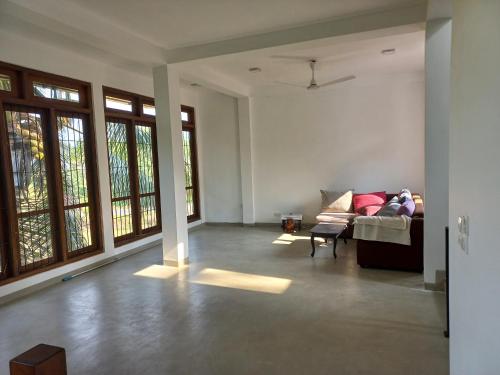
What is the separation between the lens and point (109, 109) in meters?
5.61

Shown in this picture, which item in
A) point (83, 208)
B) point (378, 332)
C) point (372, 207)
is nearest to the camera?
point (378, 332)

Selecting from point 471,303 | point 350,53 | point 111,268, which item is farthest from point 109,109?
point 471,303

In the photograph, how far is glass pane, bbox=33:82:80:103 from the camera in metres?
4.48

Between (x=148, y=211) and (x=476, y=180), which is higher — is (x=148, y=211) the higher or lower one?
the lower one

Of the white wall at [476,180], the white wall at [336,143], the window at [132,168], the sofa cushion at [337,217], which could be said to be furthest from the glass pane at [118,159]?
the white wall at [476,180]

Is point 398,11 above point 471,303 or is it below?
above

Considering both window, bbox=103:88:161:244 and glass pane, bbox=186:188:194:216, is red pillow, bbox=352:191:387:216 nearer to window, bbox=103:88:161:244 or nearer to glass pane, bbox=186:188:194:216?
glass pane, bbox=186:188:194:216

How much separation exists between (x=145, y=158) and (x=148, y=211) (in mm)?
969

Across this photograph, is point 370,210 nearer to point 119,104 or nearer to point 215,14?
point 215,14

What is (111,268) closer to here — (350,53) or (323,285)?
(323,285)

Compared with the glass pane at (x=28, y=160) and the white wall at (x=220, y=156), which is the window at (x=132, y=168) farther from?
the white wall at (x=220, y=156)

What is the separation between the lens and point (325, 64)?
589 centimetres

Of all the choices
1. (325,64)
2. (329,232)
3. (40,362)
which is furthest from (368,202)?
(40,362)

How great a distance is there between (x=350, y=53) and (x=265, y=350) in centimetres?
441
